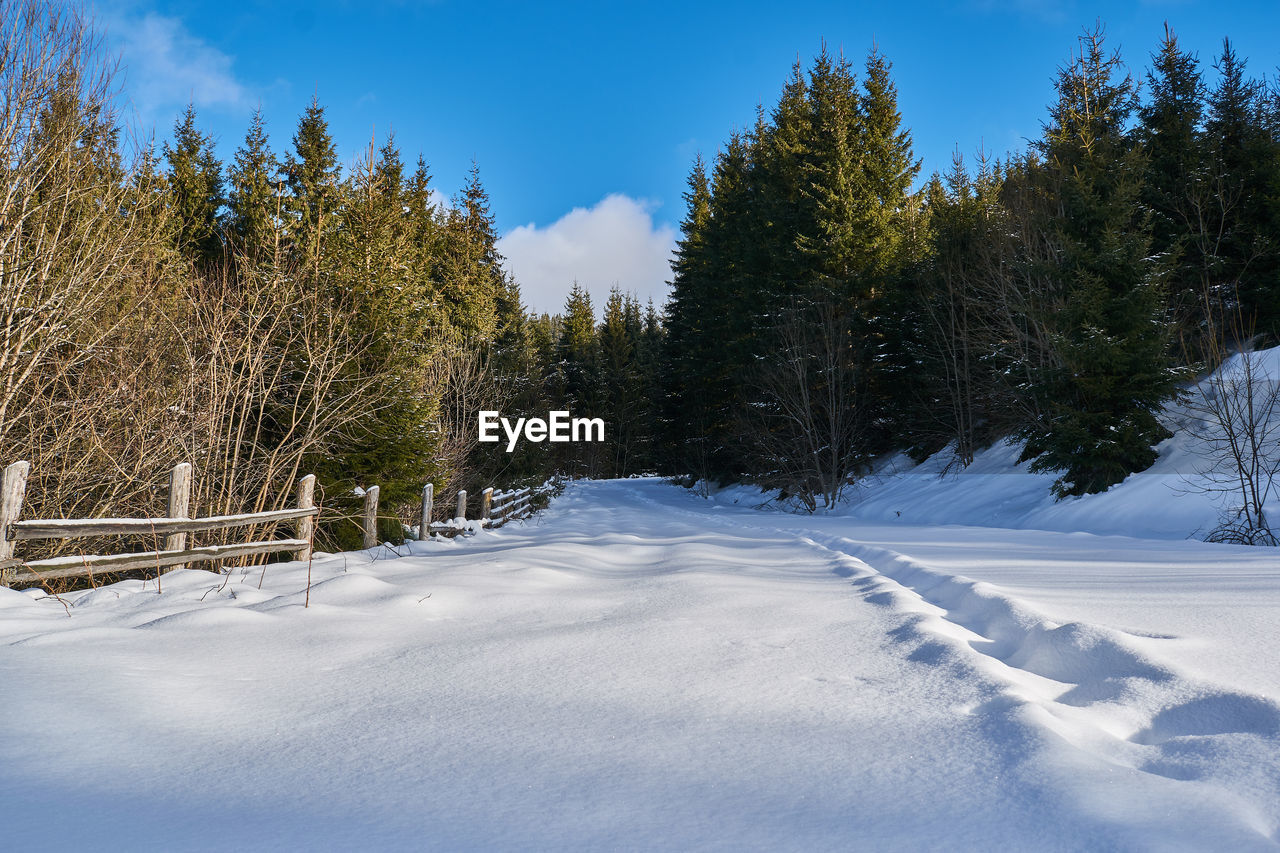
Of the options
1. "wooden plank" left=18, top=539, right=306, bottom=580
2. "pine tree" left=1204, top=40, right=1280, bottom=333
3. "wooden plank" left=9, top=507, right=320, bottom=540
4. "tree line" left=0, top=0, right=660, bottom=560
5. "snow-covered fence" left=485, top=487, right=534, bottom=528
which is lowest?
"snow-covered fence" left=485, top=487, right=534, bottom=528

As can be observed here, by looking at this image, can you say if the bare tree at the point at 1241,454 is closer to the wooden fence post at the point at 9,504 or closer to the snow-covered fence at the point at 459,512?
the snow-covered fence at the point at 459,512

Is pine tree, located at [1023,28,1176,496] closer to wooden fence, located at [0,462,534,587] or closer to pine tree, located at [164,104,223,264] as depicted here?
wooden fence, located at [0,462,534,587]

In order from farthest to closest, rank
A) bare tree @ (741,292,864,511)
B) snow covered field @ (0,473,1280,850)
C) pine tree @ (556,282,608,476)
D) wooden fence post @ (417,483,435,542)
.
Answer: pine tree @ (556,282,608,476) < bare tree @ (741,292,864,511) < wooden fence post @ (417,483,435,542) < snow covered field @ (0,473,1280,850)

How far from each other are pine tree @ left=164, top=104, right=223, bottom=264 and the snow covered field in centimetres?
2572

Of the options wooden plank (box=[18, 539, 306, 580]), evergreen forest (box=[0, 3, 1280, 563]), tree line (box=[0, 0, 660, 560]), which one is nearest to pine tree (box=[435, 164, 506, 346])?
evergreen forest (box=[0, 3, 1280, 563])

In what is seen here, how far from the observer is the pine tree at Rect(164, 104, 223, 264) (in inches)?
1038

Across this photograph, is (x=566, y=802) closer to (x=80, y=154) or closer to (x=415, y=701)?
(x=415, y=701)

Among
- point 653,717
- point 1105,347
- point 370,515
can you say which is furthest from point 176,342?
point 1105,347

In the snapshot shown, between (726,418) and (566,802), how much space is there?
27.1 metres

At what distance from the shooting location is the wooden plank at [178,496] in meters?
Result: 6.71

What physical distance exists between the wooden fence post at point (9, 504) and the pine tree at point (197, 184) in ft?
77.0

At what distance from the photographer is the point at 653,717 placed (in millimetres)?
2848

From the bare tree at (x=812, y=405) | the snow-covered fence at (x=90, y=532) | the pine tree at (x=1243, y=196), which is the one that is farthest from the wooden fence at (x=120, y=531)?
the pine tree at (x=1243, y=196)

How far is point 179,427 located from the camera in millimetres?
8219
